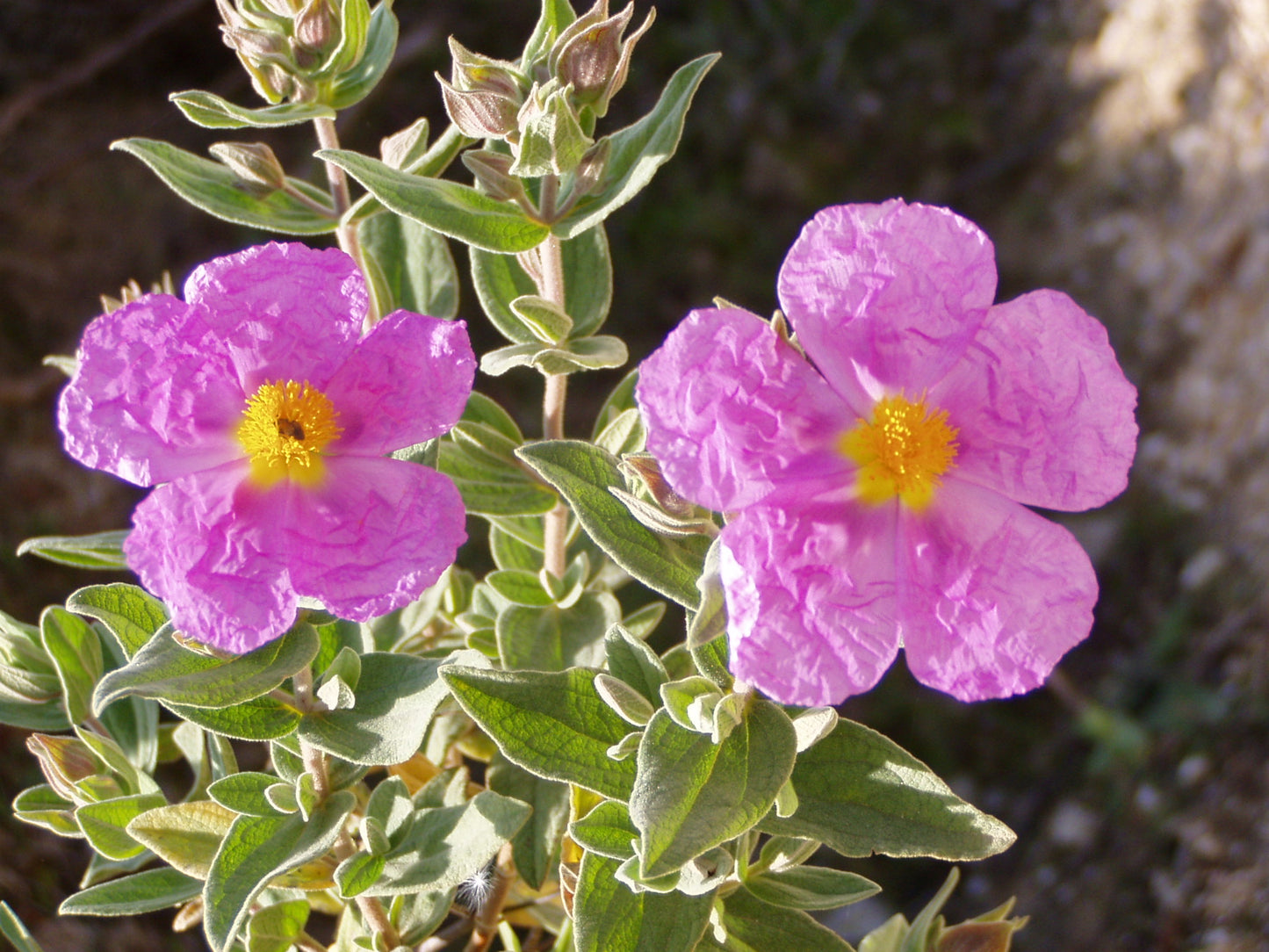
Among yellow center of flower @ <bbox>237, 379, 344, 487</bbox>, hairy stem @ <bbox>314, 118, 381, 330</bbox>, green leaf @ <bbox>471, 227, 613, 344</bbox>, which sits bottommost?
green leaf @ <bbox>471, 227, 613, 344</bbox>

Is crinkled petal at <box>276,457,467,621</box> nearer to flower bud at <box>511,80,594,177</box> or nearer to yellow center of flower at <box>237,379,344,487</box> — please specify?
yellow center of flower at <box>237,379,344,487</box>

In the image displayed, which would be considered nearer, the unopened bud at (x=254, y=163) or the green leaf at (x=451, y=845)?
the green leaf at (x=451, y=845)

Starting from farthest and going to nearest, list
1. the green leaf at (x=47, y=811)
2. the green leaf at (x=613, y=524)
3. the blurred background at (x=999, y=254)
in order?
the blurred background at (x=999, y=254)
the green leaf at (x=47, y=811)
the green leaf at (x=613, y=524)

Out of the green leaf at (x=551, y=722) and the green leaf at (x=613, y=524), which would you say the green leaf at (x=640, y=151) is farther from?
the green leaf at (x=551, y=722)

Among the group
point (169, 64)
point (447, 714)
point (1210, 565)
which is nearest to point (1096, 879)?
point (1210, 565)

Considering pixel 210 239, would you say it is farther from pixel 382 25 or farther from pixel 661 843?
pixel 661 843

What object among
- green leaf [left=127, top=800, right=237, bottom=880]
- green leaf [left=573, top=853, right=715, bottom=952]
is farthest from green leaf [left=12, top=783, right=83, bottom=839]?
green leaf [left=573, top=853, right=715, bottom=952]

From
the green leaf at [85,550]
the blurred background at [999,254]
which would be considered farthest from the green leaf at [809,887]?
the blurred background at [999,254]
